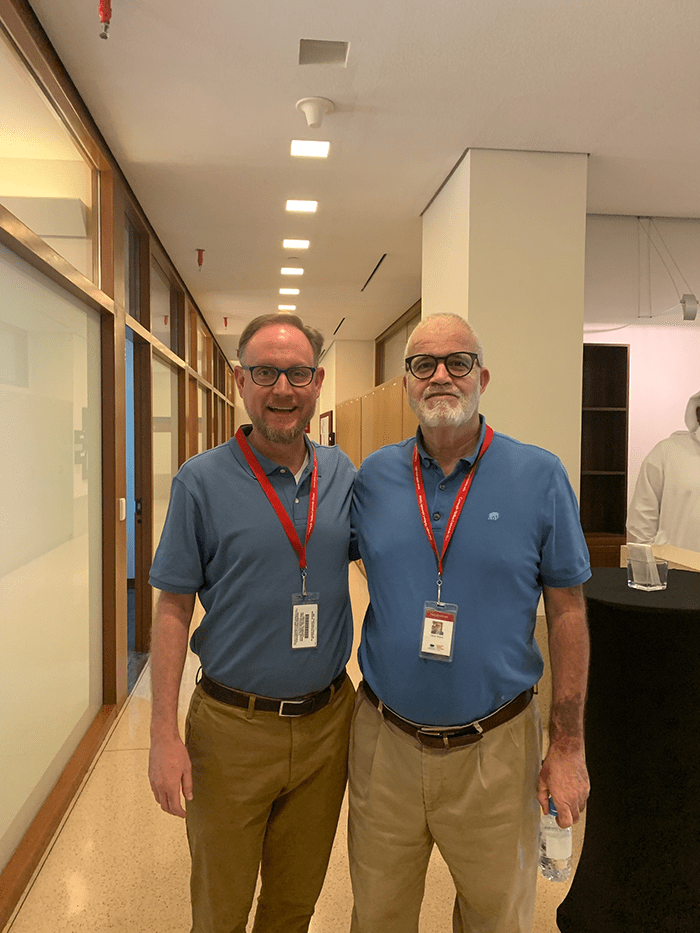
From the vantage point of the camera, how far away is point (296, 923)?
1.73m

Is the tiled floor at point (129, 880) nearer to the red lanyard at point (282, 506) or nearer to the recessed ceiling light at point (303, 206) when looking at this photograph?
the red lanyard at point (282, 506)

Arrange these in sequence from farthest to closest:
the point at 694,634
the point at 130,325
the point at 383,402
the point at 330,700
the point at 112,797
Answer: the point at 383,402 < the point at 130,325 < the point at 112,797 < the point at 694,634 < the point at 330,700

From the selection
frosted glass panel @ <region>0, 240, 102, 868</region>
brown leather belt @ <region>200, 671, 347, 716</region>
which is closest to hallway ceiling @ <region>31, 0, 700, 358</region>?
frosted glass panel @ <region>0, 240, 102, 868</region>

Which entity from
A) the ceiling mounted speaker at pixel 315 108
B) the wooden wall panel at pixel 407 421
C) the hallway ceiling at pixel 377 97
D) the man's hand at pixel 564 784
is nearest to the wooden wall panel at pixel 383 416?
the wooden wall panel at pixel 407 421

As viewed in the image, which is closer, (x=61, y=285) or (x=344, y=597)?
(x=344, y=597)

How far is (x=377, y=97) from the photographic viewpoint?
308 centimetres

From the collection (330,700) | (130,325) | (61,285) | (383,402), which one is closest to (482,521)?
(330,700)

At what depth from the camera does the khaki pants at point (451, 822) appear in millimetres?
1527

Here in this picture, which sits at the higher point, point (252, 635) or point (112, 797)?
point (252, 635)

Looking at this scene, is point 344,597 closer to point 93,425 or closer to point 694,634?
point 694,634

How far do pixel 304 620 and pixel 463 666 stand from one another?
0.38 meters

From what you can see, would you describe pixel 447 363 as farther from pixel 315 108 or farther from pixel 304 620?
pixel 315 108

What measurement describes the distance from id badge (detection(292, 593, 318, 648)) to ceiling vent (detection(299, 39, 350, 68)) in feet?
7.49

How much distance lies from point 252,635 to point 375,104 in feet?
8.75
